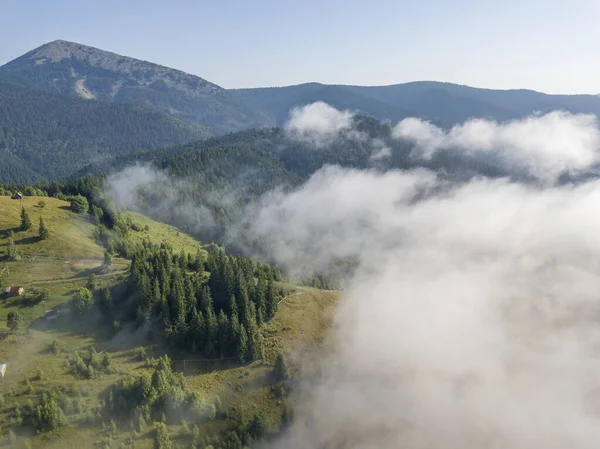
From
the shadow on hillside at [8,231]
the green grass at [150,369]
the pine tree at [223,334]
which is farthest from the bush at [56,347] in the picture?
the shadow on hillside at [8,231]

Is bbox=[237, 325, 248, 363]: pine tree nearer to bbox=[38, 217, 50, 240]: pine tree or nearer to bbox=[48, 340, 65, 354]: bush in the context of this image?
bbox=[48, 340, 65, 354]: bush

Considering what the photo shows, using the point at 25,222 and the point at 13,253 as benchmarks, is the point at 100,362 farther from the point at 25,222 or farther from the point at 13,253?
the point at 25,222

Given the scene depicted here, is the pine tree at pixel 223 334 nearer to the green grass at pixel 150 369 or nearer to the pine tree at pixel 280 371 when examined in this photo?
the green grass at pixel 150 369

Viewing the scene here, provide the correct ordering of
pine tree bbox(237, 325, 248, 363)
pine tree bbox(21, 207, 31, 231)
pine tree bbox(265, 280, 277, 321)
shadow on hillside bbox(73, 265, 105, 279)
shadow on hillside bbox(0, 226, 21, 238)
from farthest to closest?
pine tree bbox(21, 207, 31, 231) < shadow on hillside bbox(0, 226, 21, 238) < pine tree bbox(265, 280, 277, 321) < shadow on hillside bbox(73, 265, 105, 279) < pine tree bbox(237, 325, 248, 363)

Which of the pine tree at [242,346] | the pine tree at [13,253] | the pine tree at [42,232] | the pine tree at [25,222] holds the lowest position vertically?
the pine tree at [242,346]

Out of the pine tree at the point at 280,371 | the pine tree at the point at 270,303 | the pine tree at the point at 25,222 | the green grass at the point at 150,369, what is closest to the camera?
the green grass at the point at 150,369

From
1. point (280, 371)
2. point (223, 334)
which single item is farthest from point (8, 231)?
point (280, 371)

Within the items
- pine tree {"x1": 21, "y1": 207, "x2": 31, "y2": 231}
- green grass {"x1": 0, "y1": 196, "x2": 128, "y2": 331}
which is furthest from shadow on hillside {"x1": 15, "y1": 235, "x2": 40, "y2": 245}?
pine tree {"x1": 21, "y1": 207, "x2": 31, "y2": 231}

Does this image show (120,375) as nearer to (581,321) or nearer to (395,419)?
(395,419)

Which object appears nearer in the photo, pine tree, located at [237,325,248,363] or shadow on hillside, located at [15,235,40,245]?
pine tree, located at [237,325,248,363]

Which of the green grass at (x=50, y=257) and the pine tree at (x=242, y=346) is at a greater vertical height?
the green grass at (x=50, y=257)

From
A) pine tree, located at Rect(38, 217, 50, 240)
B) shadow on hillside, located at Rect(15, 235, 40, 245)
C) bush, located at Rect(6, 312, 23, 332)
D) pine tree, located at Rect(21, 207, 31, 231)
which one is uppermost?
pine tree, located at Rect(21, 207, 31, 231)
